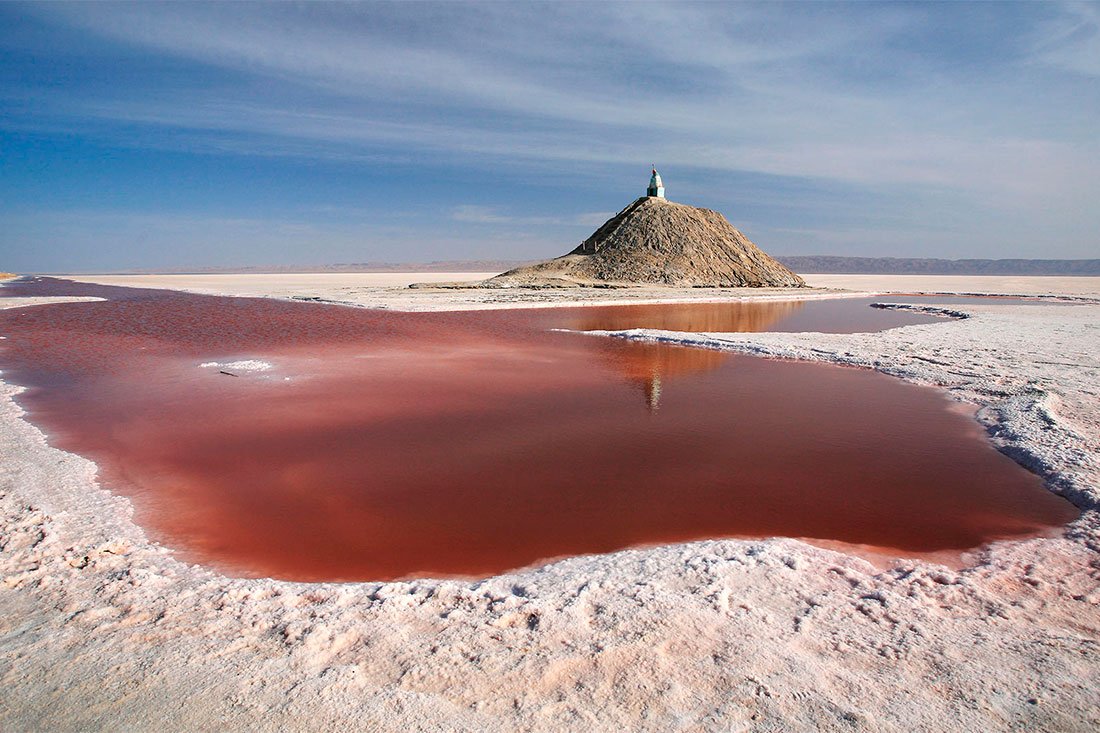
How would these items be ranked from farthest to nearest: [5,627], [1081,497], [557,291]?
[557,291], [1081,497], [5,627]

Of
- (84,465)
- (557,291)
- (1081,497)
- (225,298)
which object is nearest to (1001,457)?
(1081,497)

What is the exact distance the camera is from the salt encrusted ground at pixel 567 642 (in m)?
3.36

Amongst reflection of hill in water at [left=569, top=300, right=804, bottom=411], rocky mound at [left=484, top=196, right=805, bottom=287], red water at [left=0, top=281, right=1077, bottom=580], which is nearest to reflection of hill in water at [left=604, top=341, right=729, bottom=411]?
reflection of hill in water at [left=569, top=300, right=804, bottom=411]

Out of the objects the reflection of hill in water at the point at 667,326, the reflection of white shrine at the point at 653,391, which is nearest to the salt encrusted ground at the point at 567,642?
the reflection of white shrine at the point at 653,391

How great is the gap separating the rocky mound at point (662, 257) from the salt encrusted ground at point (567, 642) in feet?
152

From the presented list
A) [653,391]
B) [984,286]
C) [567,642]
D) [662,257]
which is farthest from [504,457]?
[984,286]

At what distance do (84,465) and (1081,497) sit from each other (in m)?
11.1

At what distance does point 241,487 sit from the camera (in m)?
6.89

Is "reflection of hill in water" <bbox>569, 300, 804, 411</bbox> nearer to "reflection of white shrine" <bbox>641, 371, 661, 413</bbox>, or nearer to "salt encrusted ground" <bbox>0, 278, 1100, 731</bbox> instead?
"reflection of white shrine" <bbox>641, 371, 661, 413</bbox>

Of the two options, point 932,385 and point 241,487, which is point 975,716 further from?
point 932,385

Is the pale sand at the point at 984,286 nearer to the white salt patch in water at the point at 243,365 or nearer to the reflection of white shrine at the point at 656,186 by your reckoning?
the reflection of white shrine at the point at 656,186

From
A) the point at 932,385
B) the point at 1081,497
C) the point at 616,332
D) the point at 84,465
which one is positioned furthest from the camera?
the point at 616,332

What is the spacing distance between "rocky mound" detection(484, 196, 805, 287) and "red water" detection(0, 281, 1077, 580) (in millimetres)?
38090

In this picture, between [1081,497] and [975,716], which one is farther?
[1081,497]
